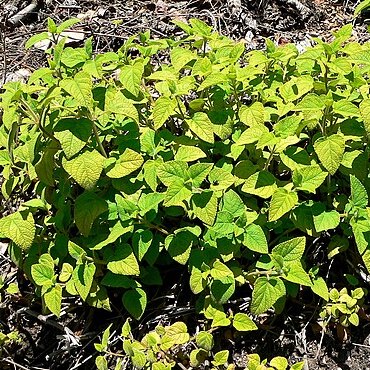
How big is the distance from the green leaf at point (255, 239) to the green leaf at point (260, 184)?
0.12 meters

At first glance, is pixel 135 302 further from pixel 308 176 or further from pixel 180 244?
pixel 308 176

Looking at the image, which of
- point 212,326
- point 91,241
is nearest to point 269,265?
point 212,326

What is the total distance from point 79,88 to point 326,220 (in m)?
0.92

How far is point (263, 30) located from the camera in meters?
3.57

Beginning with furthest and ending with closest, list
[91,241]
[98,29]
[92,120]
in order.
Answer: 1. [98,29]
2. [91,241]
3. [92,120]

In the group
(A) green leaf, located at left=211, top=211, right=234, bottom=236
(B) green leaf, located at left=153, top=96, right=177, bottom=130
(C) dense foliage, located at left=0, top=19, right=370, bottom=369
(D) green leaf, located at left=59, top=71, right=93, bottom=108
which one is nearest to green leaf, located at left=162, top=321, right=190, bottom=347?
(C) dense foliage, located at left=0, top=19, right=370, bottom=369

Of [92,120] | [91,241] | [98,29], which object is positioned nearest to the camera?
[92,120]

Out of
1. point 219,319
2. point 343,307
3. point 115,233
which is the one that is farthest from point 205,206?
point 343,307

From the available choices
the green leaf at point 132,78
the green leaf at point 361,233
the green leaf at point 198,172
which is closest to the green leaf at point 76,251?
the green leaf at point 198,172

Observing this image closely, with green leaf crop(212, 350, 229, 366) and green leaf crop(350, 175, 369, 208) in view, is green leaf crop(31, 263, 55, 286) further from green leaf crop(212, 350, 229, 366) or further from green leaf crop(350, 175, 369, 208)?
green leaf crop(350, 175, 369, 208)

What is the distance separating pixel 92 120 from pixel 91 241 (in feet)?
1.41

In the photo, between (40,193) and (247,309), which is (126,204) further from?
(247,309)

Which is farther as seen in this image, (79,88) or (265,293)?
(265,293)

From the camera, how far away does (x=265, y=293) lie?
1.93m
